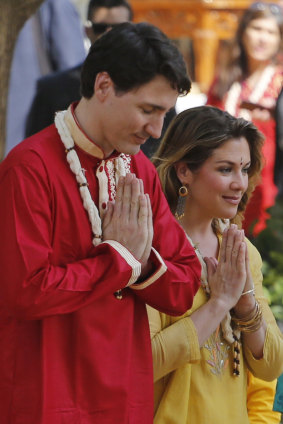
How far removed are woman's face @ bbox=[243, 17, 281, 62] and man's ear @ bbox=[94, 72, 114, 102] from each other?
15.8ft

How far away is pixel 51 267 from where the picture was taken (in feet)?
8.77

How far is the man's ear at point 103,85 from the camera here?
274cm

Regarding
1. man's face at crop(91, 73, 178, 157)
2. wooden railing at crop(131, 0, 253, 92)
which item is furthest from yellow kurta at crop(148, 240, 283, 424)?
wooden railing at crop(131, 0, 253, 92)

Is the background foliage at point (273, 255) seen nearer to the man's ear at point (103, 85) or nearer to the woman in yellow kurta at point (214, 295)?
the woman in yellow kurta at point (214, 295)

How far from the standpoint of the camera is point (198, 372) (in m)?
3.35

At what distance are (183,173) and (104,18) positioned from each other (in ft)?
7.37

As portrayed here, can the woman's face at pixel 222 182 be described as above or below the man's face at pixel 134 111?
below

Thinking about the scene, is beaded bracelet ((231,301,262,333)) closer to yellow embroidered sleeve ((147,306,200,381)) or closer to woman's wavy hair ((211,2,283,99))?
yellow embroidered sleeve ((147,306,200,381))

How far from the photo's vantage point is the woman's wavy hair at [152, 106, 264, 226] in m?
3.57

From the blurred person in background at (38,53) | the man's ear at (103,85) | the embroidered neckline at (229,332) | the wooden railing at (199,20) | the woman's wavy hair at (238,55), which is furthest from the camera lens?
the wooden railing at (199,20)

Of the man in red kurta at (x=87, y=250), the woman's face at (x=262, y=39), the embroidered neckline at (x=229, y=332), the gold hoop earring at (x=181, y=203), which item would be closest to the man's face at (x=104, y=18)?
the woman's face at (x=262, y=39)

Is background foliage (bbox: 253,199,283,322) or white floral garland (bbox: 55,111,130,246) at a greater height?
white floral garland (bbox: 55,111,130,246)

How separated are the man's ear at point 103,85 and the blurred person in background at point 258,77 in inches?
162

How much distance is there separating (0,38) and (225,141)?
1589 mm
